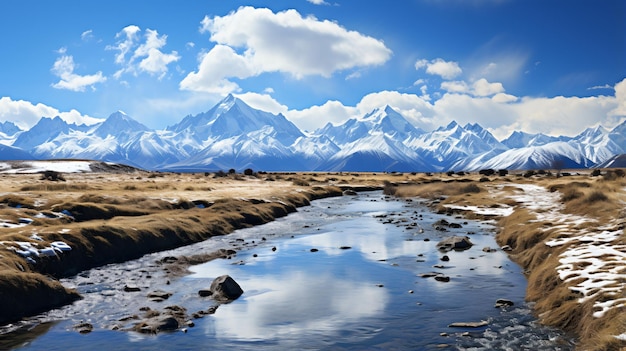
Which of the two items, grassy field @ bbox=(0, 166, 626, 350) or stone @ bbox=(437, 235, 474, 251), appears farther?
stone @ bbox=(437, 235, 474, 251)

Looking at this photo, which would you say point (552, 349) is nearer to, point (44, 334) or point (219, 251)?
point (44, 334)

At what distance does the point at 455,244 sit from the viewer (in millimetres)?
39031

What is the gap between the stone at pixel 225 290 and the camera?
25844mm

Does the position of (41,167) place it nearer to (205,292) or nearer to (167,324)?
(205,292)

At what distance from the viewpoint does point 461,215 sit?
63344 millimetres

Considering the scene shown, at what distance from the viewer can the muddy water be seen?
19.2 metres

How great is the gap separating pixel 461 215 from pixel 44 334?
53.7 m

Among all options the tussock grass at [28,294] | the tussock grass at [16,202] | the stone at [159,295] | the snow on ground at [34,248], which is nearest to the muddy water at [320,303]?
the stone at [159,295]

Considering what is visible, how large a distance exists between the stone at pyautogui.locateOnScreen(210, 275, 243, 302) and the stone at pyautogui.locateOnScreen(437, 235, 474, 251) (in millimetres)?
19566

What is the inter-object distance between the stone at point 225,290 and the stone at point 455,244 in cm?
1957

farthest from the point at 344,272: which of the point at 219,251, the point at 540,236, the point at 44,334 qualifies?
the point at 44,334

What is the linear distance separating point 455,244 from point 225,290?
→ 2128 cm

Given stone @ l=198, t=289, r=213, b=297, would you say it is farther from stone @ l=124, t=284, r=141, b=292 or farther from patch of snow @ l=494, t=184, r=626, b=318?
patch of snow @ l=494, t=184, r=626, b=318

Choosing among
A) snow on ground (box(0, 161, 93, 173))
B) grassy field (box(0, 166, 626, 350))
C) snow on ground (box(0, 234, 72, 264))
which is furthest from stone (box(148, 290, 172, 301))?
snow on ground (box(0, 161, 93, 173))
